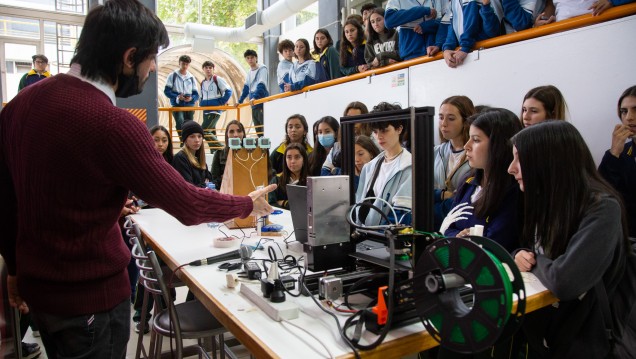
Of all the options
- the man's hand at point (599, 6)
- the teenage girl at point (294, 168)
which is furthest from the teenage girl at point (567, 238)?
the teenage girl at point (294, 168)

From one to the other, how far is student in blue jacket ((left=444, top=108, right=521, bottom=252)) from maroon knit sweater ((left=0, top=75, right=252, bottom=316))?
1182mm

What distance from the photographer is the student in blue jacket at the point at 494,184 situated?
1749 millimetres

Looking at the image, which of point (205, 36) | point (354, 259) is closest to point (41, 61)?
point (205, 36)

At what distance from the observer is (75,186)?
43.5 inches

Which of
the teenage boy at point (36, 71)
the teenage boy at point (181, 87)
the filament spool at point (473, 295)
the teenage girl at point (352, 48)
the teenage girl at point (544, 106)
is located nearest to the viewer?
the filament spool at point (473, 295)

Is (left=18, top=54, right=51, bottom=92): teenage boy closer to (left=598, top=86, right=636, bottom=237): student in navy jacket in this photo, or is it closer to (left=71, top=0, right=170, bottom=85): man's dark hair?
(left=71, top=0, right=170, bottom=85): man's dark hair

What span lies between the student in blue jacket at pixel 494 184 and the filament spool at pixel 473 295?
0.74 meters

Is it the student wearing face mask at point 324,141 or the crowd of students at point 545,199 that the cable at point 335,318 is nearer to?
the crowd of students at point 545,199

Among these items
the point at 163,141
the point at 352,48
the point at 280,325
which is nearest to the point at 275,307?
the point at 280,325

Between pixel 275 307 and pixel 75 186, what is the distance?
608mm

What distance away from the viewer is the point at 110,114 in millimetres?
1082

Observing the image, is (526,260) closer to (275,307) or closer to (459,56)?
(275,307)

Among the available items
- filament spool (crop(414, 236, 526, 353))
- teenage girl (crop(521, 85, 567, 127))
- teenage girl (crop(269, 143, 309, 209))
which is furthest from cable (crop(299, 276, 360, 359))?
teenage girl (crop(269, 143, 309, 209))

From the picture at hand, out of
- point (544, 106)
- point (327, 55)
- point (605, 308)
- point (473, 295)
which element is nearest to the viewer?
point (473, 295)
